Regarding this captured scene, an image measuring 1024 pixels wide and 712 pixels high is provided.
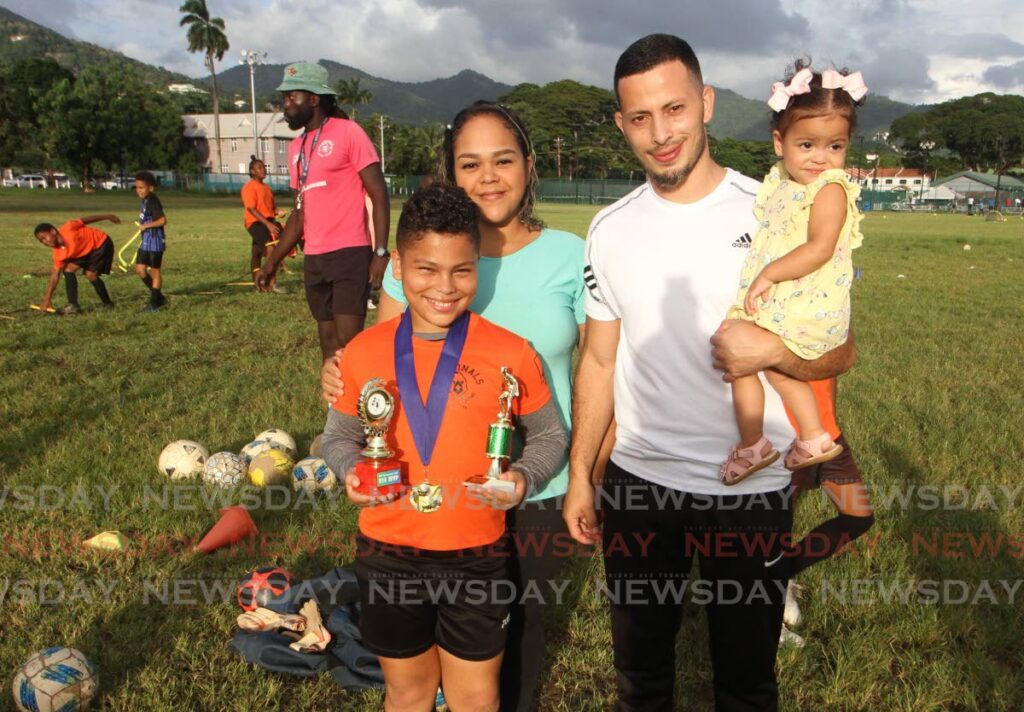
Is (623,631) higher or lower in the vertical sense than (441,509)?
lower

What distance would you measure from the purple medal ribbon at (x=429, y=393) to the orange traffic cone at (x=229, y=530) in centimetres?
250

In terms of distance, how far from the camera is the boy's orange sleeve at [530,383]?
2.44 metres

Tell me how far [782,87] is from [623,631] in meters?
1.97

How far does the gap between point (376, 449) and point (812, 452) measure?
140 cm

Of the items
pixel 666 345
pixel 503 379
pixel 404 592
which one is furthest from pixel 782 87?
pixel 404 592

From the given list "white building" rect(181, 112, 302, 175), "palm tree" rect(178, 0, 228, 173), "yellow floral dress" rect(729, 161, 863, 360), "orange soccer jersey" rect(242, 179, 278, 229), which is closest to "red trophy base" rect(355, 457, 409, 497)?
"yellow floral dress" rect(729, 161, 863, 360)

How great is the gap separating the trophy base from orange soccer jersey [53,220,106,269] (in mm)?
10828

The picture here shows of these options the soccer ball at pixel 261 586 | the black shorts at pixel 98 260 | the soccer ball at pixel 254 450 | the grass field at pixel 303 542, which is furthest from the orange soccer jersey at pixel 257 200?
the soccer ball at pixel 261 586

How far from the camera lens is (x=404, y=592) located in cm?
238

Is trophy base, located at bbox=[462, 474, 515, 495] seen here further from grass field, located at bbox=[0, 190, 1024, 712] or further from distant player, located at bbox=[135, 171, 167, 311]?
distant player, located at bbox=[135, 171, 167, 311]

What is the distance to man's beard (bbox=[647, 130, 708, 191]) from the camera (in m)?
2.35

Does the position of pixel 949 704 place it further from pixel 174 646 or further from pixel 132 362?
pixel 132 362

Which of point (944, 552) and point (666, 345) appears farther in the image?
point (944, 552)

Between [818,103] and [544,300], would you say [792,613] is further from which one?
[818,103]
